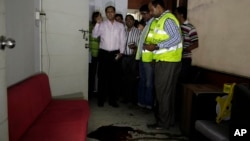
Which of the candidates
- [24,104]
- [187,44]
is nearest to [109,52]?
[187,44]

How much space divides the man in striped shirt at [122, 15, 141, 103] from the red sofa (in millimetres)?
1853

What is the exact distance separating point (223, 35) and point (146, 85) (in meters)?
1.26

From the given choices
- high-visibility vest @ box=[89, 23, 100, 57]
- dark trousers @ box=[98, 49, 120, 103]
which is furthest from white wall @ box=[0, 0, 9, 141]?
high-visibility vest @ box=[89, 23, 100, 57]

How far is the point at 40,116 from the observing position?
224cm

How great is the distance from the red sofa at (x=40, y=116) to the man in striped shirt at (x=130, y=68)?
73.0 inches

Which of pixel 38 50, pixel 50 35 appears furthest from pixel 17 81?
pixel 50 35

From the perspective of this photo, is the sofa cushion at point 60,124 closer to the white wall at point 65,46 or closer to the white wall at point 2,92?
the white wall at point 2,92

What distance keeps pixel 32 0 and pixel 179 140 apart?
217cm

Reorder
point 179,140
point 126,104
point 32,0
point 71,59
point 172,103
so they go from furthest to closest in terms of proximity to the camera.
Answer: point 126,104 < point 71,59 < point 172,103 < point 179,140 < point 32,0

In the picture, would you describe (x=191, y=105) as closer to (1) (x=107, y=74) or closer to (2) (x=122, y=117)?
(2) (x=122, y=117)

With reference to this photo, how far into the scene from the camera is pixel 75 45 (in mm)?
3557

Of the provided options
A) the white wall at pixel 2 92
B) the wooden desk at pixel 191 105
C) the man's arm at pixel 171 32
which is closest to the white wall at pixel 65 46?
the man's arm at pixel 171 32

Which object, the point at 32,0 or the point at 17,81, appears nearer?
the point at 17,81

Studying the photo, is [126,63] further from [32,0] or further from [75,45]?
[32,0]
